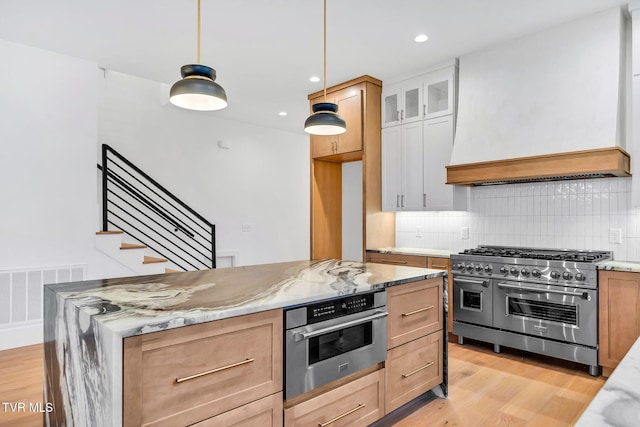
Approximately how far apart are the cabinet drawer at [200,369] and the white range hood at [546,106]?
276 centimetres

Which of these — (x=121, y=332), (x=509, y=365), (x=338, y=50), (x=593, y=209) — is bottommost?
(x=509, y=365)

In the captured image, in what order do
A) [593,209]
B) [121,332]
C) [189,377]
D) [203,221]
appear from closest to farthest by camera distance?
[121,332] → [189,377] → [593,209] → [203,221]

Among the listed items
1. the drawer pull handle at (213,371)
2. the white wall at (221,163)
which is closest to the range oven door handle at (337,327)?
the drawer pull handle at (213,371)

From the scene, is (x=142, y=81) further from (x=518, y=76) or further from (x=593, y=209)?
(x=593, y=209)

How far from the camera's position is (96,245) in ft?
13.7

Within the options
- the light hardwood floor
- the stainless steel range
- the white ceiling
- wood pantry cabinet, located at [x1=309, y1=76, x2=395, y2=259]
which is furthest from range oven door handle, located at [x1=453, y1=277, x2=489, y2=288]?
the white ceiling

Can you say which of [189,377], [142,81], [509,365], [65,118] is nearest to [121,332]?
[189,377]

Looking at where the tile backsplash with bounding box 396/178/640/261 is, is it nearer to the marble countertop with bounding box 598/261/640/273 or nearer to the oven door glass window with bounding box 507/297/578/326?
the marble countertop with bounding box 598/261/640/273

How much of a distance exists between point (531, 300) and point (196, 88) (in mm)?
3044

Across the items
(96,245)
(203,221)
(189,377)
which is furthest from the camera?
(203,221)

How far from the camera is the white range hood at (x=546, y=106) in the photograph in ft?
10.2

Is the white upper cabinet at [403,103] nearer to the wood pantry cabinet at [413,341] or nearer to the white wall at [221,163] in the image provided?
the white wall at [221,163]

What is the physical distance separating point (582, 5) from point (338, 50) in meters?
2.00

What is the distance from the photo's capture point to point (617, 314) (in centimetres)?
290
